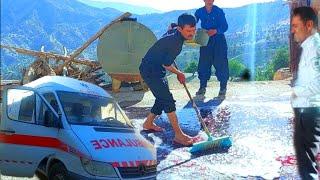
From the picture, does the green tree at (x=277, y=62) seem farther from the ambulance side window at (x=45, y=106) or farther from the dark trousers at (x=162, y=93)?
the ambulance side window at (x=45, y=106)

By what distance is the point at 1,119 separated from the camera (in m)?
6.98

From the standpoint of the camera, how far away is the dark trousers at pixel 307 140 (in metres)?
5.08

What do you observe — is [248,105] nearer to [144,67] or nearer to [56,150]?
[144,67]

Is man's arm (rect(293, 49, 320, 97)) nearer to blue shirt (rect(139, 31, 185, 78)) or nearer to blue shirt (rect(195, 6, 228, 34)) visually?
blue shirt (rect(139, 31, 185, 78))

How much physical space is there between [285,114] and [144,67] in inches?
119

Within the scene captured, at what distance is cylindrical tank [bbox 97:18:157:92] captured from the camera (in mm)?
14617

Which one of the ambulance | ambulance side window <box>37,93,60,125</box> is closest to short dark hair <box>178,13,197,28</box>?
the ambulance

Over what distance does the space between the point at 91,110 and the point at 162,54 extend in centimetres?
184

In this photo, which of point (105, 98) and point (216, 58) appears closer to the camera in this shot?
point (105, 98)

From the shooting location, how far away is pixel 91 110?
267 inches

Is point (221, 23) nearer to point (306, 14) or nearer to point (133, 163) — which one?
point (133, 163)

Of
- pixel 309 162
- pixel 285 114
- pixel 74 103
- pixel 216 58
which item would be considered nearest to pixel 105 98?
pixel 74 103

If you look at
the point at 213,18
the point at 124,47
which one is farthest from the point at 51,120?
the point at 124,47

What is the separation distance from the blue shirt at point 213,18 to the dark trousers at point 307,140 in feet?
22.5
